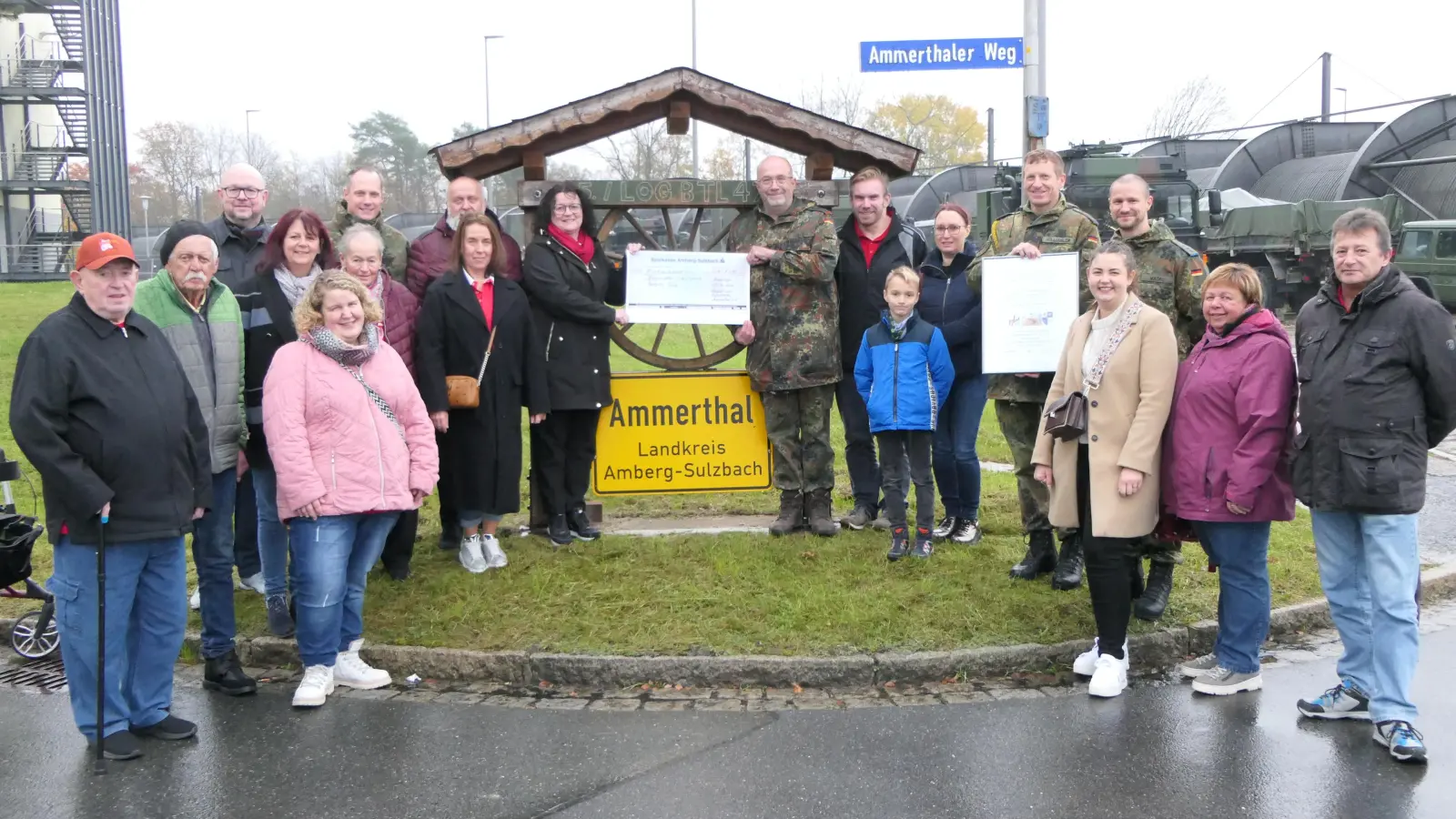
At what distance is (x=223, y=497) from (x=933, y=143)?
2540 inches

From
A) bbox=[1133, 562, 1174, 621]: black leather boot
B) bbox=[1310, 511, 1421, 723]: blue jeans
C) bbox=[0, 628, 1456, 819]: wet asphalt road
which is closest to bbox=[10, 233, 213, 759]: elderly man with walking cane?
bbox=[0, 628, 1456, 819]: wet asphalt road

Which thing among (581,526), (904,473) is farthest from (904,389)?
(581,526)

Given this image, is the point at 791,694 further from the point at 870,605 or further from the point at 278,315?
the point at 278,315

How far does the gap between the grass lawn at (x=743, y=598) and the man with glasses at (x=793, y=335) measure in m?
0.34

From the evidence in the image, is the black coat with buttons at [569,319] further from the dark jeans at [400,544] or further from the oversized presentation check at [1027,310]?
the oversized presentation check at [1027,310]

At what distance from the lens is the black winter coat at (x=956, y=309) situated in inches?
263

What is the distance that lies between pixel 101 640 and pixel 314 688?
96 cm

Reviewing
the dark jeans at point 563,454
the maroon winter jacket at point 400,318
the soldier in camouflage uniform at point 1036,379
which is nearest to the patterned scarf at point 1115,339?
the soldier in camouflage uniform at point 1036,379

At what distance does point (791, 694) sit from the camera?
514 cm

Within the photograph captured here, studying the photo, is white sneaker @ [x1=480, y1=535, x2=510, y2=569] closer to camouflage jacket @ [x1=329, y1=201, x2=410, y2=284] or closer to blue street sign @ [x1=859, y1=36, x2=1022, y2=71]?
camouflage jacket @ [x1=329, y1=201, x2=410, y2=284]

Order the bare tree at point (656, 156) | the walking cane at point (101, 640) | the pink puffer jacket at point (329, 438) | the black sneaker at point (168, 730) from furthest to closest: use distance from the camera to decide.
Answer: the bare tree at point (656, 156) < the pink puffer jacket at point (329, 438) < the black sneaker at point (168, 730) < the walking cane at point (101, 640)

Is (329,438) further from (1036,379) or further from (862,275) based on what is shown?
(1036,379)

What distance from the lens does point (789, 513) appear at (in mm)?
7316

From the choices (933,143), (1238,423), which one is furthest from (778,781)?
(933,143)
